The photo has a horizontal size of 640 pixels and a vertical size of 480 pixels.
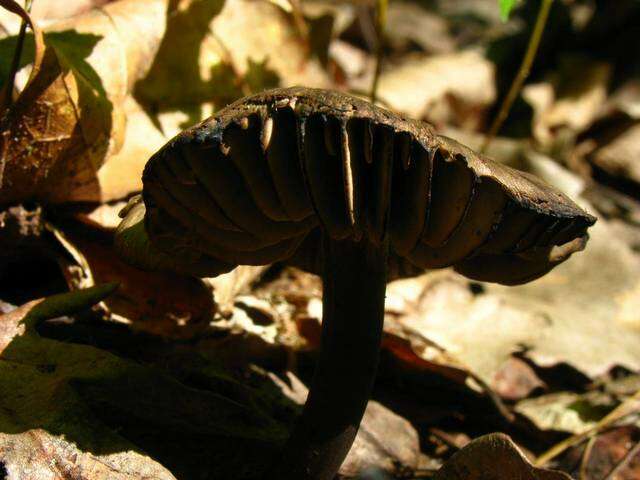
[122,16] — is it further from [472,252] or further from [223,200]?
[472,252]

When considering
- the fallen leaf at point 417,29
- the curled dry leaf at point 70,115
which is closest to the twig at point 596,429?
the curled dry leaf at point 70,115

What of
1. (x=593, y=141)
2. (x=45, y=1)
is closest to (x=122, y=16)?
(x=45, y=1)

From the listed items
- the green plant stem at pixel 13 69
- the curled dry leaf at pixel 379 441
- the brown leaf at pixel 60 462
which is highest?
the green plant stem at pixel 13 69

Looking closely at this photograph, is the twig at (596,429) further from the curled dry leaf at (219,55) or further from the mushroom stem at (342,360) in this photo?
the curled dry leaf at (219,55)

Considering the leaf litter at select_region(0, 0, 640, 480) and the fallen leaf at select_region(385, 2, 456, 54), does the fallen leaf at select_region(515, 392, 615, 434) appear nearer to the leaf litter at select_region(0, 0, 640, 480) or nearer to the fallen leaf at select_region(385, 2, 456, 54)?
the leaf litter at select_region(0, 0, 640, 480)

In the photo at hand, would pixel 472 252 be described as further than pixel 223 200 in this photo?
Yes

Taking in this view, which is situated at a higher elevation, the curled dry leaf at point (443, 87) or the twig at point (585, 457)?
the curled dry leaf at point (443, 87)

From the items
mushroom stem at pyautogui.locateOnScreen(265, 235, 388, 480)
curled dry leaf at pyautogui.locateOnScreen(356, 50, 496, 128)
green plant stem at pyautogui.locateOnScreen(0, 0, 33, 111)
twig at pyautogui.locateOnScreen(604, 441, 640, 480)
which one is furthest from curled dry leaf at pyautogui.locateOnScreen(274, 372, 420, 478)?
curled dry leaf at pyautogui.locateOnScreen(356, 50, 496, 128)

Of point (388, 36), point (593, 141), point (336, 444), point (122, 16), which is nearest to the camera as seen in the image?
point (336, 444)
